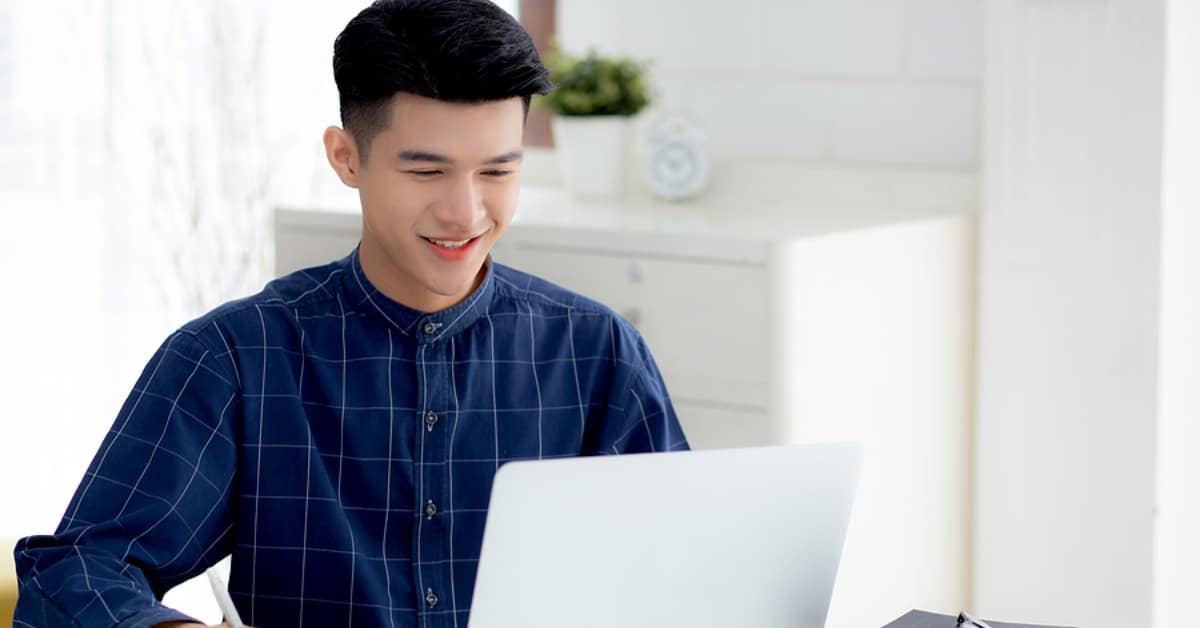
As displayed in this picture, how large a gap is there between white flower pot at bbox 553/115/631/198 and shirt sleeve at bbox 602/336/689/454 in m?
1.25

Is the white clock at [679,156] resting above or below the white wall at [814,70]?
below

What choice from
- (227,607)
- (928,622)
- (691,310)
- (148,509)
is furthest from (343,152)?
(691,310)

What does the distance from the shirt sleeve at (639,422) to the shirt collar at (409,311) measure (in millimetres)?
165

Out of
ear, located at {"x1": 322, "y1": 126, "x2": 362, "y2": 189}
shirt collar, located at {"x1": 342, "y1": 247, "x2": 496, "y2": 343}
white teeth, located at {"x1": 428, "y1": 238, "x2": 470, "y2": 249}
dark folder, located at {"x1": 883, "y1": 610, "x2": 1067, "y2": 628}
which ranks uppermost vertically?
ear, located at {"x1": 322, "y1": 126, "x2": 362, "y2": 189}

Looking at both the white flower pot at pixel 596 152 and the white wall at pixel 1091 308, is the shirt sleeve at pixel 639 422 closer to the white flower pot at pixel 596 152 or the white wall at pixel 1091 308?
the white wall at pixel 1091 308

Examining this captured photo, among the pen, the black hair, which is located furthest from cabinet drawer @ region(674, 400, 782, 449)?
the pen

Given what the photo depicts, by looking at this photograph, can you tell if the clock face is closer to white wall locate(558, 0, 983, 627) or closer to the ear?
white wall locate(558, 0, 983, 627)

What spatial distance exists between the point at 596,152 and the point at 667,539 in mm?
1698

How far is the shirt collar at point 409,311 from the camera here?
1.49 meters

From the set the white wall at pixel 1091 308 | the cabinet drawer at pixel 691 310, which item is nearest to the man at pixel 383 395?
the cabinet drawer at pixel 691 310

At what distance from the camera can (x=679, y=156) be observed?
2730 mm

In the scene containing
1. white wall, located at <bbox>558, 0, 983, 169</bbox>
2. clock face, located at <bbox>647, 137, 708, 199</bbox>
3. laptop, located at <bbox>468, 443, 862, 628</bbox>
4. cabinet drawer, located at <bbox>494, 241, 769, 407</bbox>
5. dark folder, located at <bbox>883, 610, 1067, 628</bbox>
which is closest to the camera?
laptop, located at <bbox>468, 443, 862, 628</bbox>

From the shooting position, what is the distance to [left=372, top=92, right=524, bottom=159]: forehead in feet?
4.46

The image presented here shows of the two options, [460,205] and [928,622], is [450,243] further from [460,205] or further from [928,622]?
[928,622]
